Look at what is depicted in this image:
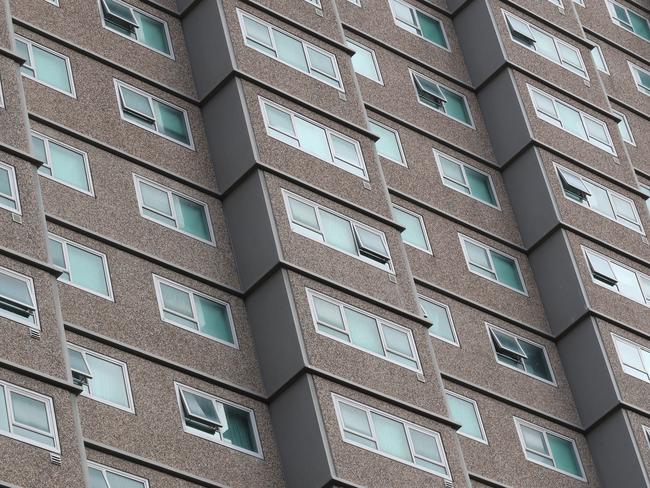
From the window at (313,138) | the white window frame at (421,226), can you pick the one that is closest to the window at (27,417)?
the window at (313,138)

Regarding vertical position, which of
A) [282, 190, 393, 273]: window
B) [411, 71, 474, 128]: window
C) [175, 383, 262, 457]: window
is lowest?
[175, 383, 262, 457]: window

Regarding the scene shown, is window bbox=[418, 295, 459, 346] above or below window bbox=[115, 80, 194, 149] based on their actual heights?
below

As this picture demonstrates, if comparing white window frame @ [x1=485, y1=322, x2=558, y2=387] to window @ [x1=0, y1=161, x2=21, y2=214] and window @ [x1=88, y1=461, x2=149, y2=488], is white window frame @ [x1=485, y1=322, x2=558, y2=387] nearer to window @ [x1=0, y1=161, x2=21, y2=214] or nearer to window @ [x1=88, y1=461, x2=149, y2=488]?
window @ [x1=88, y1=461, x2=149, y2=488]

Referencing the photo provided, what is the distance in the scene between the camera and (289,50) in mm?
39562

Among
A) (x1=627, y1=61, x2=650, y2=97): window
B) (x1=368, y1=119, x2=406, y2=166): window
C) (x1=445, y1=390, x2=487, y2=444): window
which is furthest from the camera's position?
(x1=627, y1=61, x2=650, y2=97): window

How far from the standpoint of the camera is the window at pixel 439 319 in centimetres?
3803

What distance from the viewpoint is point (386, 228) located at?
37000mm

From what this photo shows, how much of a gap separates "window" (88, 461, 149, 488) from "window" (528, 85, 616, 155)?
18.4 meters

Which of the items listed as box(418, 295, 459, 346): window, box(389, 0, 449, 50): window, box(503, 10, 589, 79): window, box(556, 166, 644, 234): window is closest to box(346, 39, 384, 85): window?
box(389, 0, 449, 50): window

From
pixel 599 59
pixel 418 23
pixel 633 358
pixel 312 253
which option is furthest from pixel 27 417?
pixel 599 59

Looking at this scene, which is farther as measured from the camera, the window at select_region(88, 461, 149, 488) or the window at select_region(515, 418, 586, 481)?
the window at select_region(515, 418, 586, 481)

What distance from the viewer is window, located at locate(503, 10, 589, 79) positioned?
46656 mm

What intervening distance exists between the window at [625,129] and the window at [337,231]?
14519mm

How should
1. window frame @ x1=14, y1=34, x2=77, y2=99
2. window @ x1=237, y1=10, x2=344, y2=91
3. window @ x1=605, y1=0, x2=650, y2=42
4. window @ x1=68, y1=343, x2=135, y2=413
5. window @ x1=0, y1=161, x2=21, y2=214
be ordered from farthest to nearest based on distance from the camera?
window @ x1=605, y1=0, x2=650, y2=42 < window @ x1=237, y1=10, x2=344, y2=91 < window frame @ x1=14, y1=34, x2=77, y2=99 < window @ x1=68, y1=343, x2=135, y2=413 < window @ x1=0, y1=161, x2=21, y2=214
